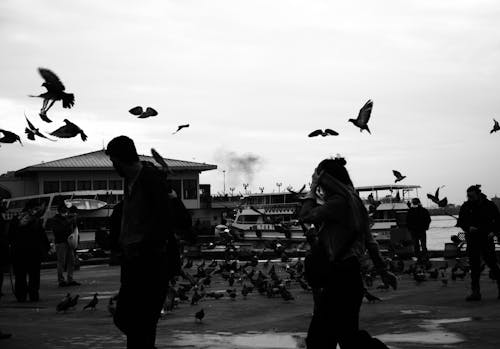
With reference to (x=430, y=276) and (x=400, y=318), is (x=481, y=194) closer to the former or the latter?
(x=400, y=318)

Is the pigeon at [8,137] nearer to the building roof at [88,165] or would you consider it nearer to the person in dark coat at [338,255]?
the person in dark coat at [338,255]

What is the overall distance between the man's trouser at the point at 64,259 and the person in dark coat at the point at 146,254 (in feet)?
42.5

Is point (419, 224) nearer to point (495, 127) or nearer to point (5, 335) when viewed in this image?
point (495, 127)

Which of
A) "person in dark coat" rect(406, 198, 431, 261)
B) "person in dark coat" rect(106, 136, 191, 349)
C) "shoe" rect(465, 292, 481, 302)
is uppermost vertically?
"person in dark coat" rect(406, 198, 431, 261)

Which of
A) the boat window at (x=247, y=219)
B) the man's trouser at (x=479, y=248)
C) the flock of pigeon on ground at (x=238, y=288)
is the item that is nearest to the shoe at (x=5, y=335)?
the flock of pigeon on ground at (x=238, y=288)

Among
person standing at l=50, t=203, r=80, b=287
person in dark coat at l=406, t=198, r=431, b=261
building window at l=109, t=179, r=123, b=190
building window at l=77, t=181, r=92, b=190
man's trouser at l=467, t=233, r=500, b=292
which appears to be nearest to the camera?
man's trouser at l=467, t=233, r=500, b=292

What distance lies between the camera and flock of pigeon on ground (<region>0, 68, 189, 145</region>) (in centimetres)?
913

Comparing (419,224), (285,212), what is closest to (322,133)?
(419,224)

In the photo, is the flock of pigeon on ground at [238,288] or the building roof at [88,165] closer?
the flock of pigeon on ground at [238,288]

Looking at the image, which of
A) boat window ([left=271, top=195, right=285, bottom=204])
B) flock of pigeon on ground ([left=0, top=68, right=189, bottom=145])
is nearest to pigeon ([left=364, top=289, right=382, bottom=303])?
flock of pigeon on ground ([left=0, top=68, right=189, bottom=145])

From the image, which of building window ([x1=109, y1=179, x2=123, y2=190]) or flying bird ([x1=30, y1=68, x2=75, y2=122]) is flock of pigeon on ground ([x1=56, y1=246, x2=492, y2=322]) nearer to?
flying bird ([x1=30, y1=68, x2=75, y2=122])

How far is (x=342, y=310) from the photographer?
231 inches

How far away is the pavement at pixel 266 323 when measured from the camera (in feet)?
29.2

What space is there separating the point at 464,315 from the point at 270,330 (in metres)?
2.69
